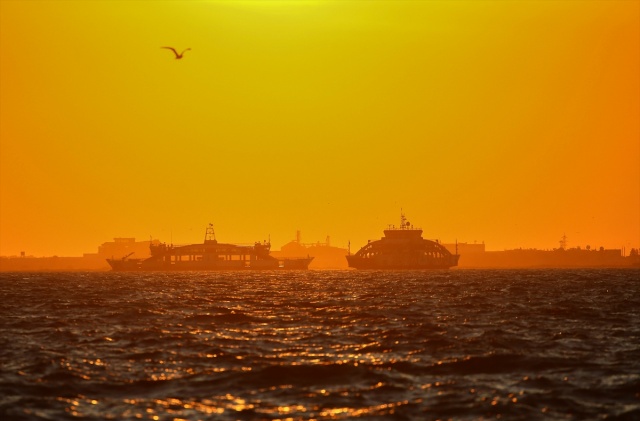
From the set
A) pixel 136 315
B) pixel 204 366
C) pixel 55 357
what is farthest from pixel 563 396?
pixel 136 315

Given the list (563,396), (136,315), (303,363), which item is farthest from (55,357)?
(136,315)

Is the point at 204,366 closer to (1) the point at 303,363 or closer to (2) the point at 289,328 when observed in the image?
(1) the point at 303,363

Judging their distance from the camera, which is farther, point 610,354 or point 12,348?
point 12,348

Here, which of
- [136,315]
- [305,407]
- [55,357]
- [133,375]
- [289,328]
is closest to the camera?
[305,407]

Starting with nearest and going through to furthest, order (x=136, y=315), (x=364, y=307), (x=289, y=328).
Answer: (x=289, y=328) → (x=136, y=315) → (x=364, y=307)

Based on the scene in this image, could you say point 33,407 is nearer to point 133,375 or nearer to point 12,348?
point 133,375

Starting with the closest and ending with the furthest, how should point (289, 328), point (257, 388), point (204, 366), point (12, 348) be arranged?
point (257, 388) < point (204, 366) < point (12, 348) < point (289, 328)

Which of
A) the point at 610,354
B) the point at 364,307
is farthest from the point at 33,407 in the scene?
the point at 364,307

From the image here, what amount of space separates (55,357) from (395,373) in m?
12.9

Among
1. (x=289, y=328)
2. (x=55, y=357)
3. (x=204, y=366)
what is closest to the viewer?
(x=204, y=366)

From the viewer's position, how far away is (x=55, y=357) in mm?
37188

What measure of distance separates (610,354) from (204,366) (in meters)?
14.8

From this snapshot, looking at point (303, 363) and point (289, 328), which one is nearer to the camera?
point (303, 363)

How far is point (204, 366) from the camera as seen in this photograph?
34.3 metres
